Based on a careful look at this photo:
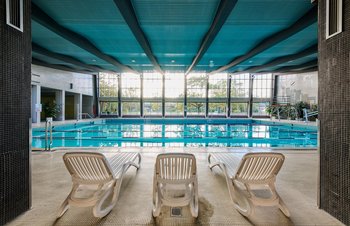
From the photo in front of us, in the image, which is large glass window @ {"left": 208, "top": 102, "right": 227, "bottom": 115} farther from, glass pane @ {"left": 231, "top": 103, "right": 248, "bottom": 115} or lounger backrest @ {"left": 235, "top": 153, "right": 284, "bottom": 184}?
lounger backrest @ {"left": 235, "top": 153, "right": 284, "bottom": 184}

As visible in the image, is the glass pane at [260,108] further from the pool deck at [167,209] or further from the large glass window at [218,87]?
the pool deck at [167,209]

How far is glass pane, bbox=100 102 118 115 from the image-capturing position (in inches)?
765

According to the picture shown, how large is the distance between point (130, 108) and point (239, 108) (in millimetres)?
11775

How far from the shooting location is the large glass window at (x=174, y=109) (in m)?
19.4

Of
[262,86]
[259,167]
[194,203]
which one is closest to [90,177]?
[194,203]

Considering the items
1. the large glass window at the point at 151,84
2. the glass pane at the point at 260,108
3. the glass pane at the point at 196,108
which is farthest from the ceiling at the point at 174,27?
the glass pane at the point at 260,108

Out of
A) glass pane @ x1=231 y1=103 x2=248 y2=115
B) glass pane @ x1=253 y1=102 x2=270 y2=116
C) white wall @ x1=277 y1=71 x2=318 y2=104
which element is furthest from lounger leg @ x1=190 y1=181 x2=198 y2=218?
glass pane @ x1=253 y1=102 x2=270 y2=116

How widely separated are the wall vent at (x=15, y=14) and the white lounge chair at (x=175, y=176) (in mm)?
2212

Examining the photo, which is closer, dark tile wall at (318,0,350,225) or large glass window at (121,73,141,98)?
dark tile wall at (318,0,350,225)

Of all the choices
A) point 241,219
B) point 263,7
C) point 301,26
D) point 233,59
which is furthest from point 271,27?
point 241,219

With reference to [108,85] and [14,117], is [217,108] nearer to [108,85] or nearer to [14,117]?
[108,85]

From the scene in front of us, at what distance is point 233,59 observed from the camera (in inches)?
463

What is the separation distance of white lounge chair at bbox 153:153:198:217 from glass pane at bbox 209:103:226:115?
1761 centimetres

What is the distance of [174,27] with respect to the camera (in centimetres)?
683
